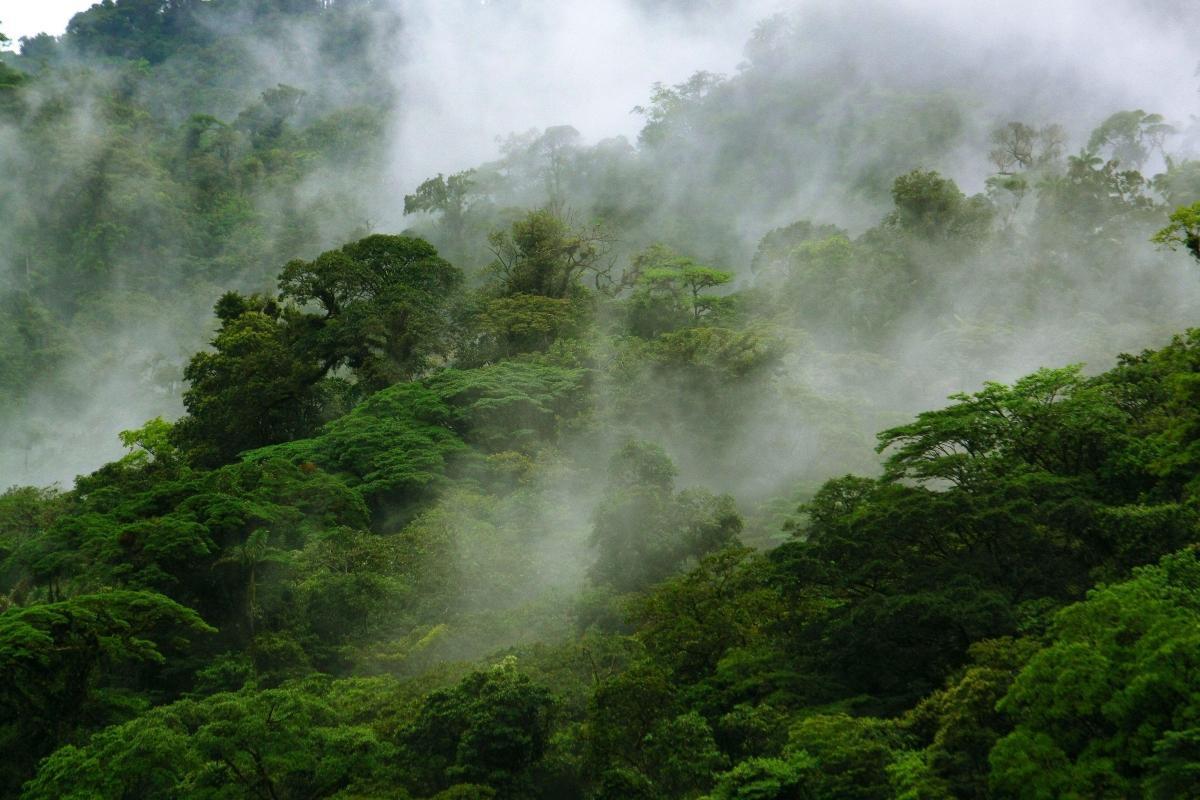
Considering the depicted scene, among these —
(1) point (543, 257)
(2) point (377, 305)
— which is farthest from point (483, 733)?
(1) point (543, 257)

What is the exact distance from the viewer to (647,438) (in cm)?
2867

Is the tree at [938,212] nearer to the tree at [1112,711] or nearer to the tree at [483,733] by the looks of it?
the tree at [483,733]

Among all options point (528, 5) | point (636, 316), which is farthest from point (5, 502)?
point (528, 5)

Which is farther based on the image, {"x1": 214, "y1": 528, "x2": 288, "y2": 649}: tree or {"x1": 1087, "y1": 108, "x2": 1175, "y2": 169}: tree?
{"x1": 1087, "y1": 108, "x2": 1175, "y2": 169}: tree

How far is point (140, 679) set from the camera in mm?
18719

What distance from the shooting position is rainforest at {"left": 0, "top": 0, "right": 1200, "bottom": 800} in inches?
499

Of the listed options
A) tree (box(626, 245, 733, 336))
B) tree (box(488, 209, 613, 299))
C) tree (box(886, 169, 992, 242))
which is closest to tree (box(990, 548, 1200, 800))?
tree (box(626, 245, 733, 336))

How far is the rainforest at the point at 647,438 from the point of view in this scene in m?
12.7

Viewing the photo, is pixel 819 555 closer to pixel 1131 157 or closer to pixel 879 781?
pixel 879 781

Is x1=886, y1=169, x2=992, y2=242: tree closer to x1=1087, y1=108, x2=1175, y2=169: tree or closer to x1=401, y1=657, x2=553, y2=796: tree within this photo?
x1=1087, y1=108, x2=1175, y2=169: tree

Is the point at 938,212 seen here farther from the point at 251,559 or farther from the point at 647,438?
the point at 251,559

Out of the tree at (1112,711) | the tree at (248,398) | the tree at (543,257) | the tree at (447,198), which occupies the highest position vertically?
the tree at (447,198)

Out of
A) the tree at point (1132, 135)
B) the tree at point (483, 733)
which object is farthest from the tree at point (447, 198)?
the tree at point (483, 733)

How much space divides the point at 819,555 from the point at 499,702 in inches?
210
